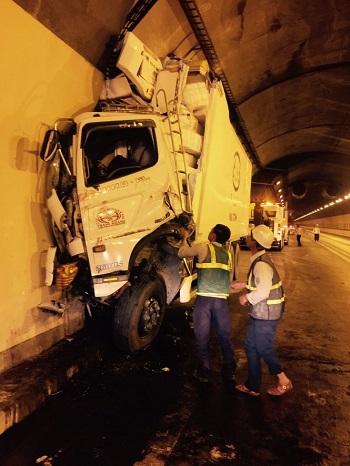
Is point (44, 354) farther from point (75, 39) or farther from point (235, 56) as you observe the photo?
point (235, 56)

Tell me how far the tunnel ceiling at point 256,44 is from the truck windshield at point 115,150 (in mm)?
1475

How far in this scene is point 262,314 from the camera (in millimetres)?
3420

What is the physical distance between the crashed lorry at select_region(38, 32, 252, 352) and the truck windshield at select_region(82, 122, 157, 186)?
0.01 metres

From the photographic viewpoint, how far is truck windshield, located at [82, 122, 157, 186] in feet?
14.1

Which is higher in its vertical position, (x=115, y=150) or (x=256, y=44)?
(x=256, y=44)

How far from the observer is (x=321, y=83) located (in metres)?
12.1

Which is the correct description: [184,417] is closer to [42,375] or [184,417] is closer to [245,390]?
[245,390]

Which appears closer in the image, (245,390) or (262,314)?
(262,314)

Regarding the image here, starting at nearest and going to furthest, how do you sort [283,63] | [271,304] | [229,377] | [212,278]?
1. [271,304]
2. [212,278]
3. [229,377]
4. [283,63]

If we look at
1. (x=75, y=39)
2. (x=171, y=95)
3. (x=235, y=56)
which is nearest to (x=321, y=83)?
(x=235, y=56)

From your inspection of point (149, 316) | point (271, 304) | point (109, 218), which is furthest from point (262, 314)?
point (109, 218)

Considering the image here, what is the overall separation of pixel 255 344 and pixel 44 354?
8.08 feet

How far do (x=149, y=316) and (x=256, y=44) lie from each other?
25.7ft

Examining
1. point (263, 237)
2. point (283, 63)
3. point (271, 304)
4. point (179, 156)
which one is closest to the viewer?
point (271, 304)
